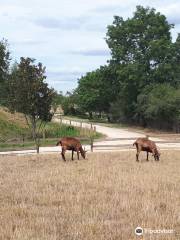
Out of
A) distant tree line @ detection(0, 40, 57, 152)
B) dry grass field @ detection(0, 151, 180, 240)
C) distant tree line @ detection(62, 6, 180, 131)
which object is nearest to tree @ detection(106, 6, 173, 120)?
distant tree line @ detection(62, 6, 180, 131)

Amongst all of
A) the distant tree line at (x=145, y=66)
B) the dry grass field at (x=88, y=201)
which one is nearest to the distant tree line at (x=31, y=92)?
the distant tree line at (x=145, y=66)

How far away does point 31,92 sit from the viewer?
43.7 meters

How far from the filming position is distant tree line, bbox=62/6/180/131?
Answer: 60.9 meters

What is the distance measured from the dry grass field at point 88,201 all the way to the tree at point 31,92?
2175cm

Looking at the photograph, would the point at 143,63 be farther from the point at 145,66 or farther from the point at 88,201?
the point at 88,201

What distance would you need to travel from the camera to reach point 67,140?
84.0 ft

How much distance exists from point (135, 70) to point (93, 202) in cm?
5127

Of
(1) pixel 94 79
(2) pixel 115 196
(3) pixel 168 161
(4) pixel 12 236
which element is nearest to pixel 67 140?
(3) pixel 168 161

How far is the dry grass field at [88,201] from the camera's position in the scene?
10.1m

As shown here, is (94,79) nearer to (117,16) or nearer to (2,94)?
(117,16)

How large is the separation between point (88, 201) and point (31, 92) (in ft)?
102

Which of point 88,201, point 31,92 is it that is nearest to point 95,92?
point 31,92

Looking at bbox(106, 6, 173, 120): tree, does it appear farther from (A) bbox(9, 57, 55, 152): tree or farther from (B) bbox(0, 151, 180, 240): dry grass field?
(B) bbox(0, 151, 180, 240): dry grass field

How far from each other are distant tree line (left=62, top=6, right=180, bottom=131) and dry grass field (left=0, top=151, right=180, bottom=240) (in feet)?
128
